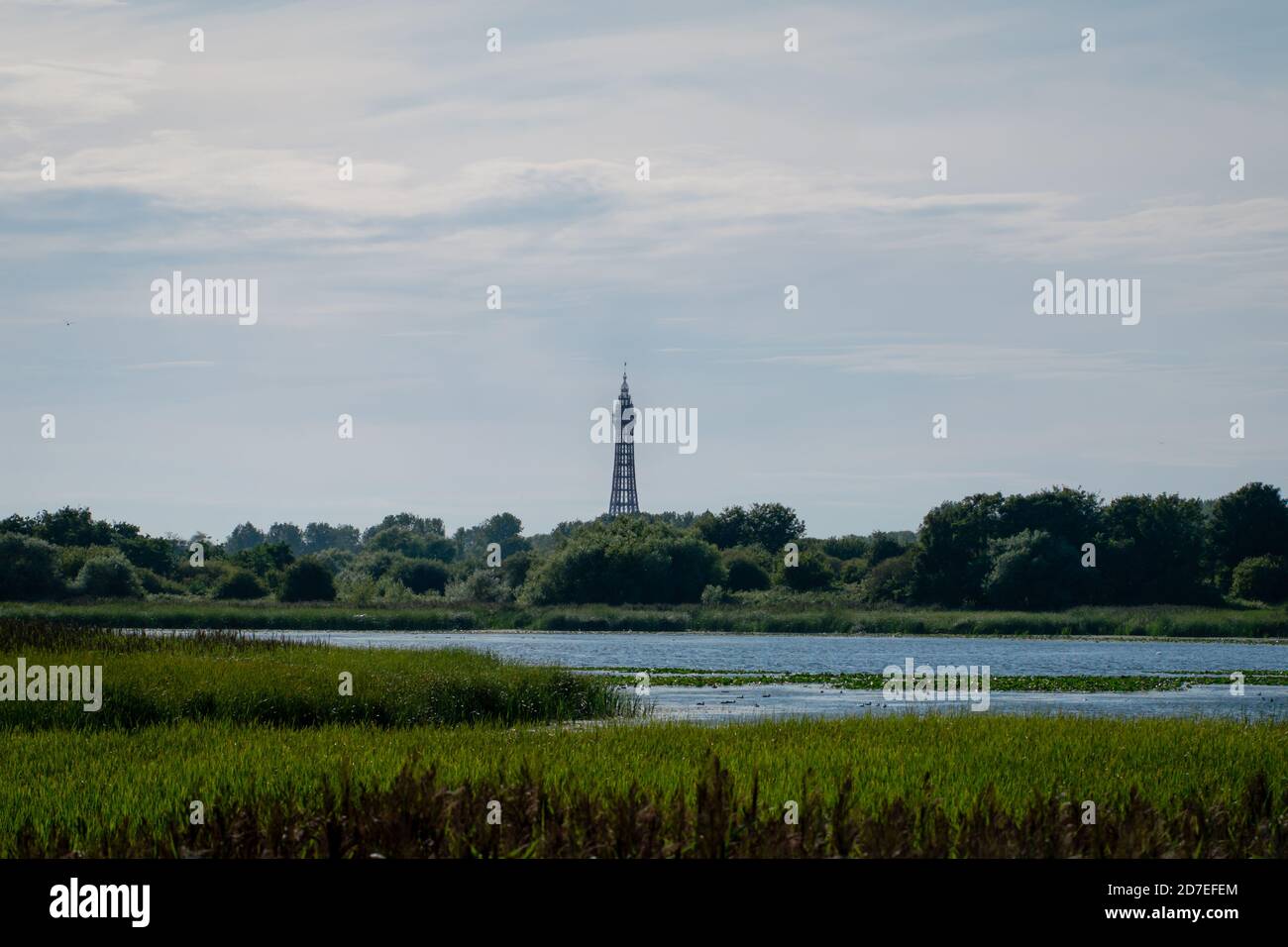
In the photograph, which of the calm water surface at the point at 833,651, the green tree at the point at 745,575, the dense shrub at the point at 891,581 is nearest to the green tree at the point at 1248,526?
the dense shrub at the point at 891,581

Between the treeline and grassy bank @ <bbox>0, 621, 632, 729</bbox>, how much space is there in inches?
2117

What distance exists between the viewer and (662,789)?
17.5m

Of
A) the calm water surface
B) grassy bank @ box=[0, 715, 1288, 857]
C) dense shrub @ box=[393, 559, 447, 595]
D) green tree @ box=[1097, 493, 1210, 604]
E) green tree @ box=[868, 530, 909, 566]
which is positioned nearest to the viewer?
grassy bank @ box=[0, 715, 1288, 857]

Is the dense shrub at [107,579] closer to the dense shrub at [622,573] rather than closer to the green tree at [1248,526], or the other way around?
the dense shrub at [622,573]

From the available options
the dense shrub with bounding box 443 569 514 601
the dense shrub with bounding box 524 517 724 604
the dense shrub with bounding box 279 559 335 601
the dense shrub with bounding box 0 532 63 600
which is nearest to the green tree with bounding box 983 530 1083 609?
the dense shrub with bounding box 524 517 724 604

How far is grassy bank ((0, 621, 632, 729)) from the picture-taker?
27.8 meters

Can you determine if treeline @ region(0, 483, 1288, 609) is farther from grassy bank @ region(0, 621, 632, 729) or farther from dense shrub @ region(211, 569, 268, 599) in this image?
grassy bank @ region(0, 621, 632, 729)

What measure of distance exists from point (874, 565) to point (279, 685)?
305 feet

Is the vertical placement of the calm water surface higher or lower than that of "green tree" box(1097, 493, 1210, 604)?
lower

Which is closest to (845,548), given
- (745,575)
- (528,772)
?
(745,575)

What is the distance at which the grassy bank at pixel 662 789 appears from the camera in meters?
12.9

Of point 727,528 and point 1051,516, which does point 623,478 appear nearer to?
point 727,528
